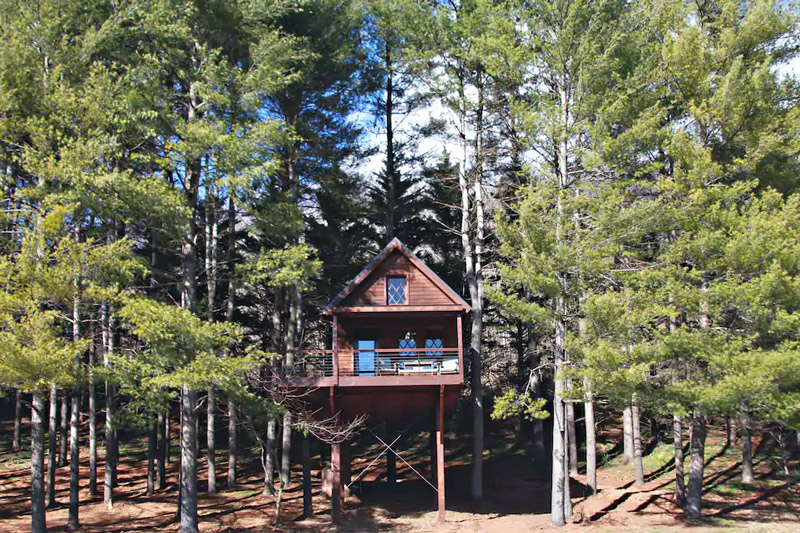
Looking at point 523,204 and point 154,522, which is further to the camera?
point 154,522

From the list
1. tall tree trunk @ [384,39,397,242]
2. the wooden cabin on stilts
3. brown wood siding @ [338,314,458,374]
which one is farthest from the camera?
tall tree trunk @ [384,39,397,242]

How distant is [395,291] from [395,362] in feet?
7.53

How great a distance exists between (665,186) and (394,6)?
44.8ft

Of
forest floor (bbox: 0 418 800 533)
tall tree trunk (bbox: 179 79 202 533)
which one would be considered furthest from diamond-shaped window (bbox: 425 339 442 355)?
A: tall tree trunk (bbox: 179 79 202 533)

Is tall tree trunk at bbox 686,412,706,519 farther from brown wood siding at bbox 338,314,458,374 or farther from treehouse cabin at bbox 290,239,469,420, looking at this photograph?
brown wood siding at bbox 338,314,458,374

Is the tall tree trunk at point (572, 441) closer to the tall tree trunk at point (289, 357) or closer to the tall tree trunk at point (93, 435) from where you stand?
the tall tree trunk at point (289, 357)

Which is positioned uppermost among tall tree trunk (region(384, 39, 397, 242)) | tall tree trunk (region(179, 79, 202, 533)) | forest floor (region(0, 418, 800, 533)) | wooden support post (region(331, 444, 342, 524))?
tall tree trunk (region(384, 39, 397, 242))

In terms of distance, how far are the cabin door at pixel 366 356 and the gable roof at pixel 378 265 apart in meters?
1.78

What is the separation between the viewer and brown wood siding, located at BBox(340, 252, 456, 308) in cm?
1994

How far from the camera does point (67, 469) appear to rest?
2409cm

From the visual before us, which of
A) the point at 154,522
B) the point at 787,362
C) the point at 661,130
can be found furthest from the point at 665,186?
the point at 154,522

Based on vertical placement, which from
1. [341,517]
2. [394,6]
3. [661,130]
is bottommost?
[341,517]

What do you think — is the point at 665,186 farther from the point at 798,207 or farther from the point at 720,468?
the point at 720,468

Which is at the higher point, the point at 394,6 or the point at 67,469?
the point at 394,6
